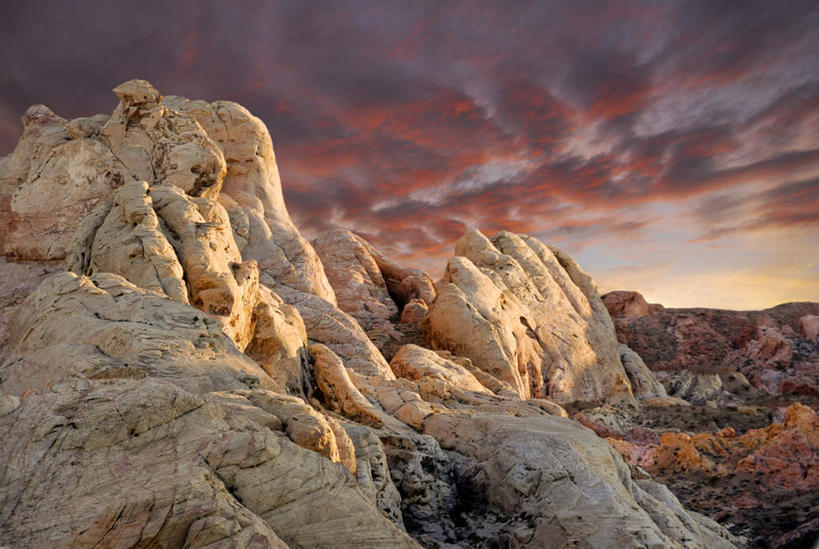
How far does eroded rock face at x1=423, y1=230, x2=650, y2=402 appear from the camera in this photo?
117 feet

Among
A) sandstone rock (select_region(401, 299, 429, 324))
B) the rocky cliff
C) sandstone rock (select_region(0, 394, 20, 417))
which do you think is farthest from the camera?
sandstone rock (select_region(401, 299, 429, 324))

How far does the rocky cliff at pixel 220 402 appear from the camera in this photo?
6883mm

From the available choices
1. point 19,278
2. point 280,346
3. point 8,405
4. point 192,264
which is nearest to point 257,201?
point 19,278

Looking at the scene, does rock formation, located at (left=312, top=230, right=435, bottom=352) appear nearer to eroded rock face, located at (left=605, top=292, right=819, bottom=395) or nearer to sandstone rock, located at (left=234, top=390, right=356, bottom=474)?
sandstone rock, located at (left=234, top=390, right=356, bottom=474)

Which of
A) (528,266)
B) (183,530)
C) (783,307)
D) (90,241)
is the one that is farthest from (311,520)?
(783,307)

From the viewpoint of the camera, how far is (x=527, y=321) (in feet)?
145

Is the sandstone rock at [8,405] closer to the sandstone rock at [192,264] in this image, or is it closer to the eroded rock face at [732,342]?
the sandstone rock at [192,264]

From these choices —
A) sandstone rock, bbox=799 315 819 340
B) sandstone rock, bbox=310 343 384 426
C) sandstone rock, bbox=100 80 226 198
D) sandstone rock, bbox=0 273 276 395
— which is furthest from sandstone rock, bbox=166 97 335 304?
sandstone rock, bbox=799 315 819 340

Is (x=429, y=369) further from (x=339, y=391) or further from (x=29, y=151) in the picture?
(x=29, y=151)

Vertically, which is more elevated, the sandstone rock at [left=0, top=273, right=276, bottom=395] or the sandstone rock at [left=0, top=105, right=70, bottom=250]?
the sandstone rock at [left=0, top=105, right=70, bottom=250]

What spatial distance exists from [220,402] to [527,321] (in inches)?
1473

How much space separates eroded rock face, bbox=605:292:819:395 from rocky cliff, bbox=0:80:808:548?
35568mm

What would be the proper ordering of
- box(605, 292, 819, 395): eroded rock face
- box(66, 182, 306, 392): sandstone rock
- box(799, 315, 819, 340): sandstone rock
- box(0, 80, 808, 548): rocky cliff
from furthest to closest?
box(799, 315, 819, 340): sandstone rock → box(605, 292, 819, 395): eroded rock face → box(66, 182, 306, 392): sandstone rock → box(0, 80, 808, 548): rocky cliff

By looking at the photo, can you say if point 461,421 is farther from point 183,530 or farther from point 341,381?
point 183,530
